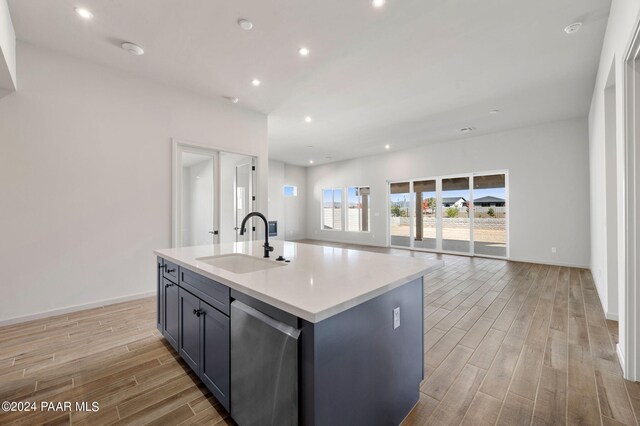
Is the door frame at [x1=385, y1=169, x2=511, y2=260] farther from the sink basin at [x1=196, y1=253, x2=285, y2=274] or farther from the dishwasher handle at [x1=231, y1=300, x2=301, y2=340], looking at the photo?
the dishwasher handle at [x1=231, y1=300, x2=301, y2=340]

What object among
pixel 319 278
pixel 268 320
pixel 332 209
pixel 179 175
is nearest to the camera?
pixel 268 320

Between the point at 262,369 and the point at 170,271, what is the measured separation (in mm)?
1362

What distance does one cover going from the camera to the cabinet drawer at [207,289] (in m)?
1.51

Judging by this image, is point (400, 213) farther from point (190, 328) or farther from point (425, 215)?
point (190, 328)

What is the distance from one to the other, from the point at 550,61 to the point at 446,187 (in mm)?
4313

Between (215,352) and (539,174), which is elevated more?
(539,174)

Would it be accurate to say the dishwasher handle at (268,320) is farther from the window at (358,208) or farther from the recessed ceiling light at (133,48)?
the window at (358,208)

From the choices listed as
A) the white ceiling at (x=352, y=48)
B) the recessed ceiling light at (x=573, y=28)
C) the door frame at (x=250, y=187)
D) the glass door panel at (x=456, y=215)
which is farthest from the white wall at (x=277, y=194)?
the recessed ceiling light at (x=573, y=28)

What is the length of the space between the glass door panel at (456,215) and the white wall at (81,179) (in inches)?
253

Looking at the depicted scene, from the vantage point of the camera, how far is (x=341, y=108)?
4844mm

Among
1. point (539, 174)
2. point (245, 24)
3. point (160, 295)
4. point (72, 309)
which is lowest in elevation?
point (72, 309)

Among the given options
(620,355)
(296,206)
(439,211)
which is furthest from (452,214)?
(296,206)

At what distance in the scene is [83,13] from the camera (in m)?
2.47

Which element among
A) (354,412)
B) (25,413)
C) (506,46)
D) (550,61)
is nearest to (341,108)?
(506,46)
